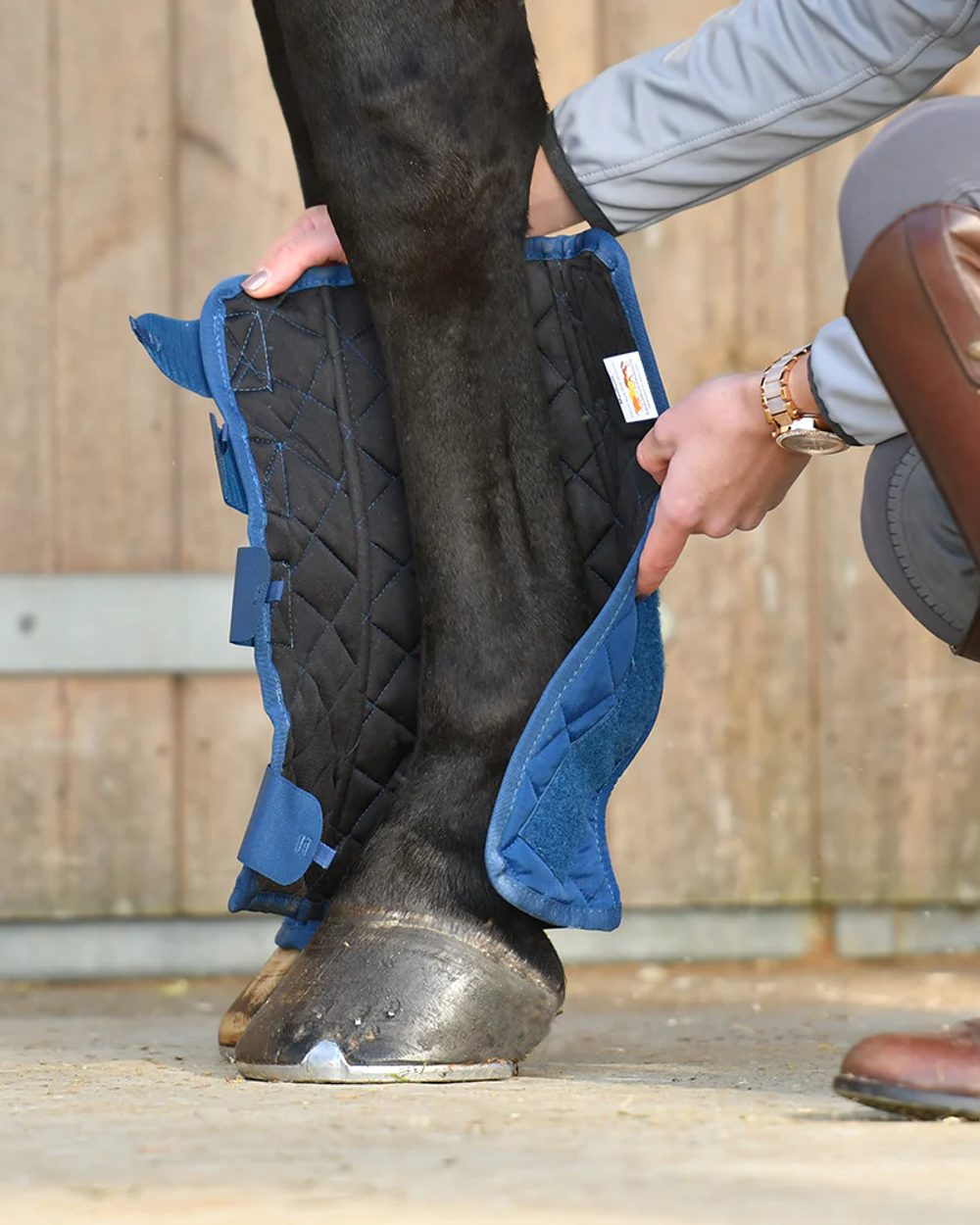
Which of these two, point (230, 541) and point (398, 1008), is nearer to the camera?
point (398, 1008)

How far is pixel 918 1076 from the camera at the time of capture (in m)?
0.92

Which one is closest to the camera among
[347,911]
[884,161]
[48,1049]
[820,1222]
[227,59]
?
[820,1222]

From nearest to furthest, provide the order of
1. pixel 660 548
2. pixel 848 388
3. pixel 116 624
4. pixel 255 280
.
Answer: pixel 848 388 → pixel 660 548 → pixel 255 280 → pixel 116 624

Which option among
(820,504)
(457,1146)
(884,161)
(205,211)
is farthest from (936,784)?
(457,1146)

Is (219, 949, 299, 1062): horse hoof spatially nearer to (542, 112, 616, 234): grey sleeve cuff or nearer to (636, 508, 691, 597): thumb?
(636, 508, 691, 597): thumb

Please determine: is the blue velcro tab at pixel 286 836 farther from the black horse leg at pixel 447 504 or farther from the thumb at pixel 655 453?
the thumb at pixel 655 453

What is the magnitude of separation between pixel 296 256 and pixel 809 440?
40 centimetres

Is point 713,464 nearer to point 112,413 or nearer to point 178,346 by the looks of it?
point 178,346

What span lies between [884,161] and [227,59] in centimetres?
110

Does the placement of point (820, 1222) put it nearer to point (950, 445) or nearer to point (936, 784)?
point (950, 445)

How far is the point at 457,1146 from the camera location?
868mm

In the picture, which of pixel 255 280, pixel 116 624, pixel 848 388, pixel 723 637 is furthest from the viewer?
pixel 723 637

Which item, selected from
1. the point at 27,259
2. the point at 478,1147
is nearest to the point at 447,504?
the point at 478,1147

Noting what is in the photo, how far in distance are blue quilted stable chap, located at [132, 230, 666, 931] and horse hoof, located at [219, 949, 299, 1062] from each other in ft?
0.25
